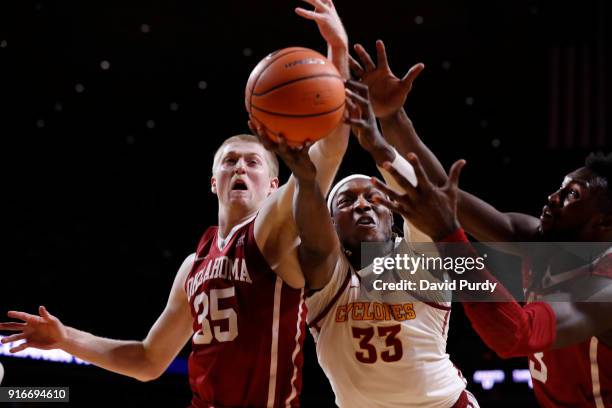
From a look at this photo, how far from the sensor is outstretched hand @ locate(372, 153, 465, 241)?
2.32 meters

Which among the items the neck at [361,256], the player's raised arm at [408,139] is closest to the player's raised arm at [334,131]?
the player's raised arm at [408,139]

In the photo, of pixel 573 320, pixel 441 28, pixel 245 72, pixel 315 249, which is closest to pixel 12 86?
pixel 245 72

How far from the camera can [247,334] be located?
311cm

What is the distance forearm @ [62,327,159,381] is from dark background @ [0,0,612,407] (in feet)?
17.1

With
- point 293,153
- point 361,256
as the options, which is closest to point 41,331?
point 361,256

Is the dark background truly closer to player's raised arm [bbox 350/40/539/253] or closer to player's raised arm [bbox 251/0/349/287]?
player's raised arm [bbox 350/40/539/253]

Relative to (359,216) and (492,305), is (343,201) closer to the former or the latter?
(359,216)

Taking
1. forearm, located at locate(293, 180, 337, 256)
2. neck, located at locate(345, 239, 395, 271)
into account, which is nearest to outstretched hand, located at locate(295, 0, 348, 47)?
forearm, located at locate(293, 180, 337, 256)

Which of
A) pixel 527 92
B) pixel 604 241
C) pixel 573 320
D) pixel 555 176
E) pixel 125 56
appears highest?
pixel 125 56

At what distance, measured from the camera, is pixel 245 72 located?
1055cm

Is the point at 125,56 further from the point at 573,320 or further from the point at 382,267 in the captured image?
the point at 573,320

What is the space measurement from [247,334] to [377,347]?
0.80 m

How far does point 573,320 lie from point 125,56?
28.5ft

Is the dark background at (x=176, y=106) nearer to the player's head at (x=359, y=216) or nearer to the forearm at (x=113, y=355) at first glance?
the forearm at (x=113, y=355)
